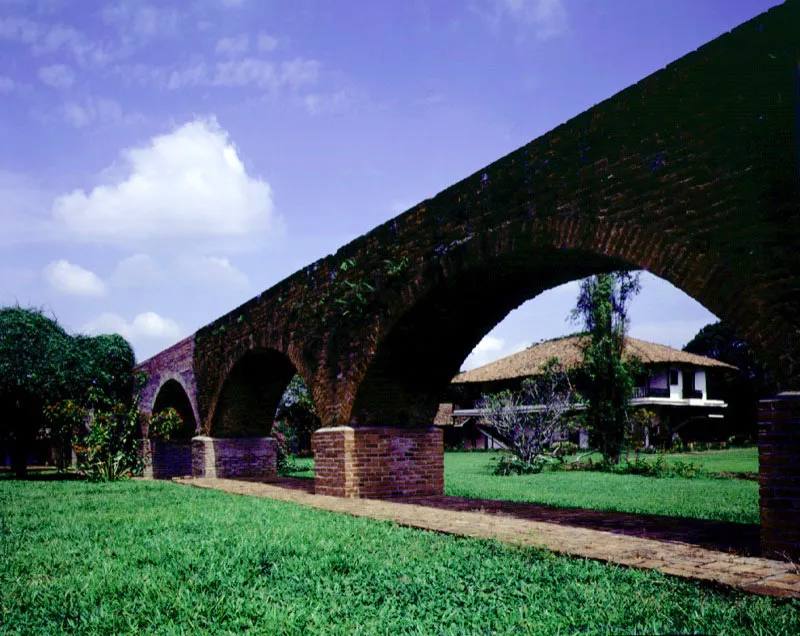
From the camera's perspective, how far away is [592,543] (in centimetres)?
512

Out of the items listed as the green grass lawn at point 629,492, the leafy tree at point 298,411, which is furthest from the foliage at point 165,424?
the leafy tree at point 298,411

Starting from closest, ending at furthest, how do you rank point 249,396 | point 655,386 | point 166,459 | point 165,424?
point 249,396 < point 165,424 < point 166,459 < point 655,386

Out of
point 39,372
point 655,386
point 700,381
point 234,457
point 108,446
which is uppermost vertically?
point 39,372

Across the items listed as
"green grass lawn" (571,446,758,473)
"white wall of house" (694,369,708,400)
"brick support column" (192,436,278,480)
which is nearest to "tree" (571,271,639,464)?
"green grass lawn" (571,446,758,473)

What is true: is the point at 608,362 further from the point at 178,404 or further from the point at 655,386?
the point at 655,386

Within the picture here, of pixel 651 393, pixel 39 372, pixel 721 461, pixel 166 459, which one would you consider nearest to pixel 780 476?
pixel 39 372

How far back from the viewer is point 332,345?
31.2 ft


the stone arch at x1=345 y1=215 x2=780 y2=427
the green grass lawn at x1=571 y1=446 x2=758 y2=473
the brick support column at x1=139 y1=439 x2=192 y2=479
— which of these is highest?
the stone arch at x1=345 y1=215 x2=780 y2=427

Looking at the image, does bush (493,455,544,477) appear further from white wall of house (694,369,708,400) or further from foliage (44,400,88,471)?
white wall of house (694,369,708,400)

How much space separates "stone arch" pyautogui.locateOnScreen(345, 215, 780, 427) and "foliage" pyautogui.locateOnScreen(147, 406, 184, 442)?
7.90 metres

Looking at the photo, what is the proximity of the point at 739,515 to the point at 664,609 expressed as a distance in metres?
4.97

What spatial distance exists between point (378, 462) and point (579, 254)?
4.15 meters

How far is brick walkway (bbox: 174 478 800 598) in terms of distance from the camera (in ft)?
12.9

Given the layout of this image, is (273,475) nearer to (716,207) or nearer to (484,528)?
(484,528)
